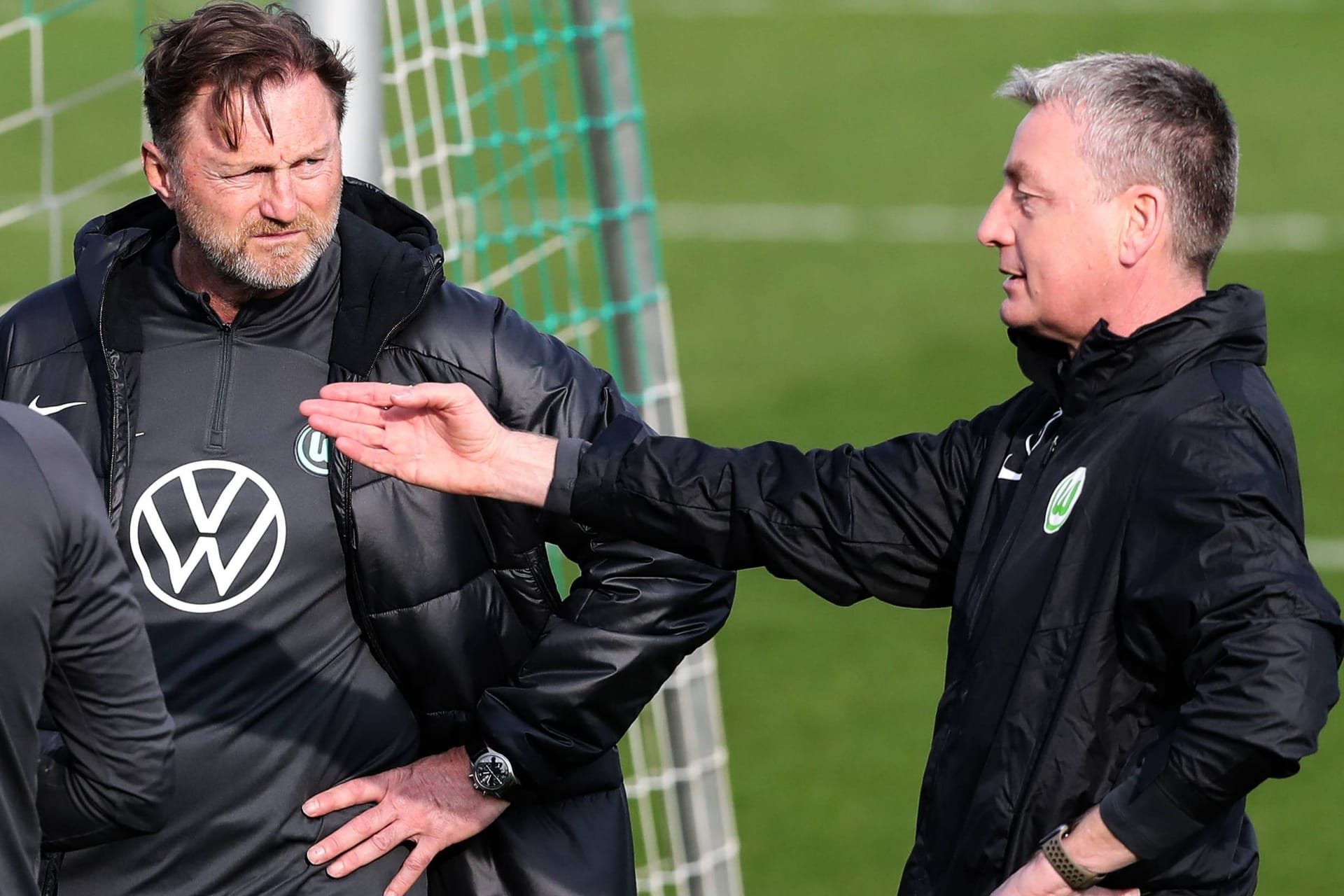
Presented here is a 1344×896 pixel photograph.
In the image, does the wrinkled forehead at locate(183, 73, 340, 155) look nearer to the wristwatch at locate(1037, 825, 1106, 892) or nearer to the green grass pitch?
the wristwatch at locate(1037, 825, 1106, 892)

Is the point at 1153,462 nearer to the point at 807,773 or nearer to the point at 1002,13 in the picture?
the point at 807,773

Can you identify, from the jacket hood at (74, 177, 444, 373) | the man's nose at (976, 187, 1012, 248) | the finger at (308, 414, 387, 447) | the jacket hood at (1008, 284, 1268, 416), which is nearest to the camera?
the jacket hood at (1008, 284, 1268, 416)

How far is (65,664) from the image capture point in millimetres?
2305

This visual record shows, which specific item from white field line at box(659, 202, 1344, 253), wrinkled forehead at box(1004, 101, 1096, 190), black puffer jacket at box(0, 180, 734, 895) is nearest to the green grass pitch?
white field line at box(659, 202, 1344, 253)

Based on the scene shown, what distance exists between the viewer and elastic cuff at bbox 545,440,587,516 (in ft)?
9.14

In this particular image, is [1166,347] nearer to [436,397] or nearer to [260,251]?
[436,397]

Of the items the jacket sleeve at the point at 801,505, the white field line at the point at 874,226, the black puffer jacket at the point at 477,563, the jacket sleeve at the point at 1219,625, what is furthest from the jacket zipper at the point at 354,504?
the white field line at the point at 874,226

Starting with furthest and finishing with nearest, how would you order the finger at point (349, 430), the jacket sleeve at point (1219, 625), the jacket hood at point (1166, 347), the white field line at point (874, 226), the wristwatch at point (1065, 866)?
the white field line at point (874, 226) < the finger at point (349, 430) < the jacket hood at point (1166, 347) < the wristwatch at point (1065, 866) < the jacket sleeve at point (1219, 625)

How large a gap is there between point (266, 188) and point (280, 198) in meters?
0.04

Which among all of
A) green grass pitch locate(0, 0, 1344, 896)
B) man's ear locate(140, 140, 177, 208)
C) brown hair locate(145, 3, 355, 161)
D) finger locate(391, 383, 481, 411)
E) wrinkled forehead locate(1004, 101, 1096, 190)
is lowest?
green grass pitch locate(0, 0, 1344, 896)

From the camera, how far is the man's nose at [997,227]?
2580mm

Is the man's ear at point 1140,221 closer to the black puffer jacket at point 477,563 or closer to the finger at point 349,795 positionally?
the black puffer jacket at point 477,563

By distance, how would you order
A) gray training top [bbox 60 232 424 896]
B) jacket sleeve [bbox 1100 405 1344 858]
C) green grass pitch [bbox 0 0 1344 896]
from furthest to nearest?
green grass pitch [bbox 0 0 1344 896], gray training top [bbox 60 232 424 896], jacket sleeve [bbox 1100 405 1344 858]

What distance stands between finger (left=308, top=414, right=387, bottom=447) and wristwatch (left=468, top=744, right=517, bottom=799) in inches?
23.1
